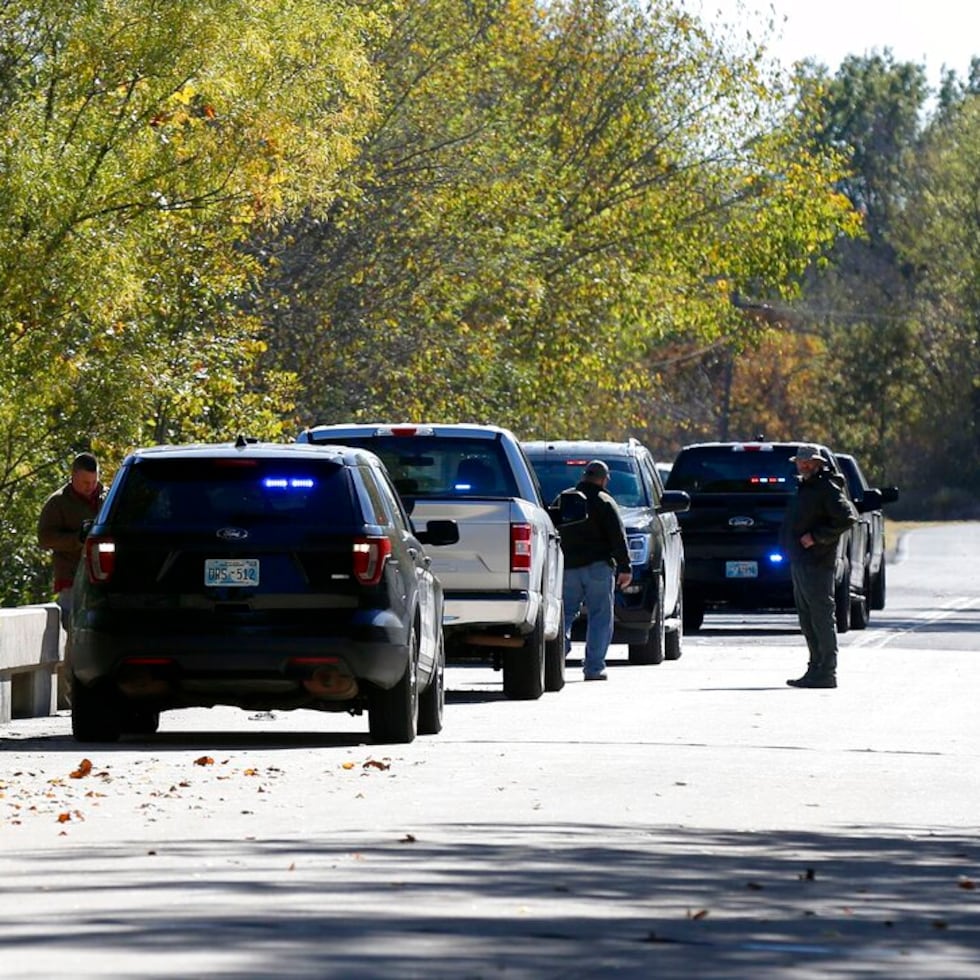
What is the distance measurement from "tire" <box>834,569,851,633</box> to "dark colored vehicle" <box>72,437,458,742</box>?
15.8 meters

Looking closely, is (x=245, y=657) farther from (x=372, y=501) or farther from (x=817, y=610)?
(x=817, y=610)

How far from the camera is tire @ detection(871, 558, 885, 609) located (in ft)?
127

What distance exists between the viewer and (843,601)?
32.5 metres

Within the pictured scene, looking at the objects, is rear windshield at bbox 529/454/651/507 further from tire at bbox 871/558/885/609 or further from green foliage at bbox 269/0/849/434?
green foliage at bbox 269/0/849/434

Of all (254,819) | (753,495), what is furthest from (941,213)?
(254,819)

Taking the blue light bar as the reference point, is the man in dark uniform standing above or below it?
below

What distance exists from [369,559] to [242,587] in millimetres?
715

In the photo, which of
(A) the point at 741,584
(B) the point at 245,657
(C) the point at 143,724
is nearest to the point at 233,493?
(B) the point at 245,657

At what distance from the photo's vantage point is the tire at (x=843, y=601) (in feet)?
106

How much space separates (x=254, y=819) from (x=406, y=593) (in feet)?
14.4

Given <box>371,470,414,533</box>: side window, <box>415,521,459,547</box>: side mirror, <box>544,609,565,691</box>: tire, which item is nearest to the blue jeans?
<box>544,609,565,691</box>: tire

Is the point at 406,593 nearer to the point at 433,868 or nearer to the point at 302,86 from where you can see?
the point at 433,868

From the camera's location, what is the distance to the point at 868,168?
472 feet

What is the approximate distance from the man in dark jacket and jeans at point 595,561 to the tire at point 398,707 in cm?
721
